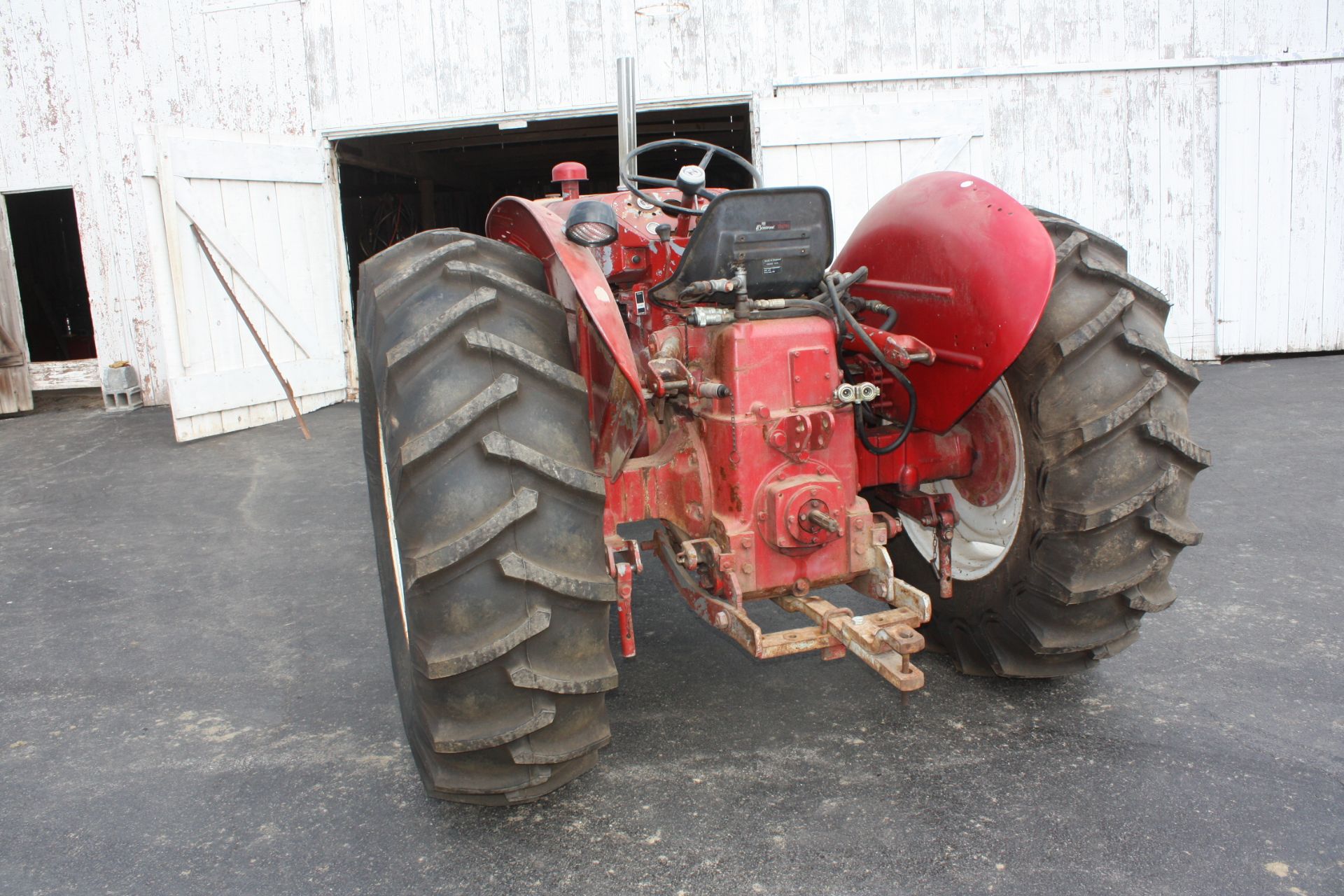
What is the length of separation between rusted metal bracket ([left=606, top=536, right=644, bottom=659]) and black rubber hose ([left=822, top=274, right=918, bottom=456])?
2.16 feet

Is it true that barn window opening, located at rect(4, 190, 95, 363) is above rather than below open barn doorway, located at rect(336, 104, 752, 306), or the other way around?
below

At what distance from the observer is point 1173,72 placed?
796 centimetres

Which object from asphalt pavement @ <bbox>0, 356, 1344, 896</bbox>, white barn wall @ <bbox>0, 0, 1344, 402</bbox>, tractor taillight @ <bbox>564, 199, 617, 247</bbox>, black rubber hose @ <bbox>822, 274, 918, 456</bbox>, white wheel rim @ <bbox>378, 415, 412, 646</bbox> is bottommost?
asphalt pavement @ <bbox>0, 356, 1344, 896</bbox>

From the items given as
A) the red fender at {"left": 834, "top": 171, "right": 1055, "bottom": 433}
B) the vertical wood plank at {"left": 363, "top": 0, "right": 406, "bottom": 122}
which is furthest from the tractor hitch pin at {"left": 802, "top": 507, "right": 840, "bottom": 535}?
the vertical wood plank at {"left": 363, "top": 0, "right": 406, "bottom": 122}

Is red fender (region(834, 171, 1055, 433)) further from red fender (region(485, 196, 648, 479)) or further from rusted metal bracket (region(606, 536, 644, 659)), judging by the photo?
rusted metal bracket (region(606, 536, 644, 659))

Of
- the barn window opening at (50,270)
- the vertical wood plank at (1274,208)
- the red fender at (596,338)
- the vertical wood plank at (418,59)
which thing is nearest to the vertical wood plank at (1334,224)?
the vertical wood plank at (1274,208)

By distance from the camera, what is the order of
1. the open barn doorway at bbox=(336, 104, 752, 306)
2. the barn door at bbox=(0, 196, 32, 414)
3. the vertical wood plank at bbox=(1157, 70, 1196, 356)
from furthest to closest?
the open barn doorway at bbox=(336, 104, 752, 306) < the barn door at bbox=(0, 196, 32, 414) < the vertical wood plank at bbox=(1157, 70, 1196, 356)

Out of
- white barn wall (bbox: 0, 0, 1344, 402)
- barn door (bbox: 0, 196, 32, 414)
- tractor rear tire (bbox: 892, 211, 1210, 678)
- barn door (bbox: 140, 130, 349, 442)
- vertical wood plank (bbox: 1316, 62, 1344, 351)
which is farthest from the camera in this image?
barn door (bbox: 0, 196, 32, 414)

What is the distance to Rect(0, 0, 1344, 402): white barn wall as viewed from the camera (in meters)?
7.73

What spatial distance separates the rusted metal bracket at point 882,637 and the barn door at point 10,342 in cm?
878

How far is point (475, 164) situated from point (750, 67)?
6.30 metres

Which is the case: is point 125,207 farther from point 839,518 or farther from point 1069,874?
point 1069,874

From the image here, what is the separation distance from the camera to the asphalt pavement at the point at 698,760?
2143mm

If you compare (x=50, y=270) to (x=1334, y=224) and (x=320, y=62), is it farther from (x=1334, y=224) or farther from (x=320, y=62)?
(x=1334, y=224)
